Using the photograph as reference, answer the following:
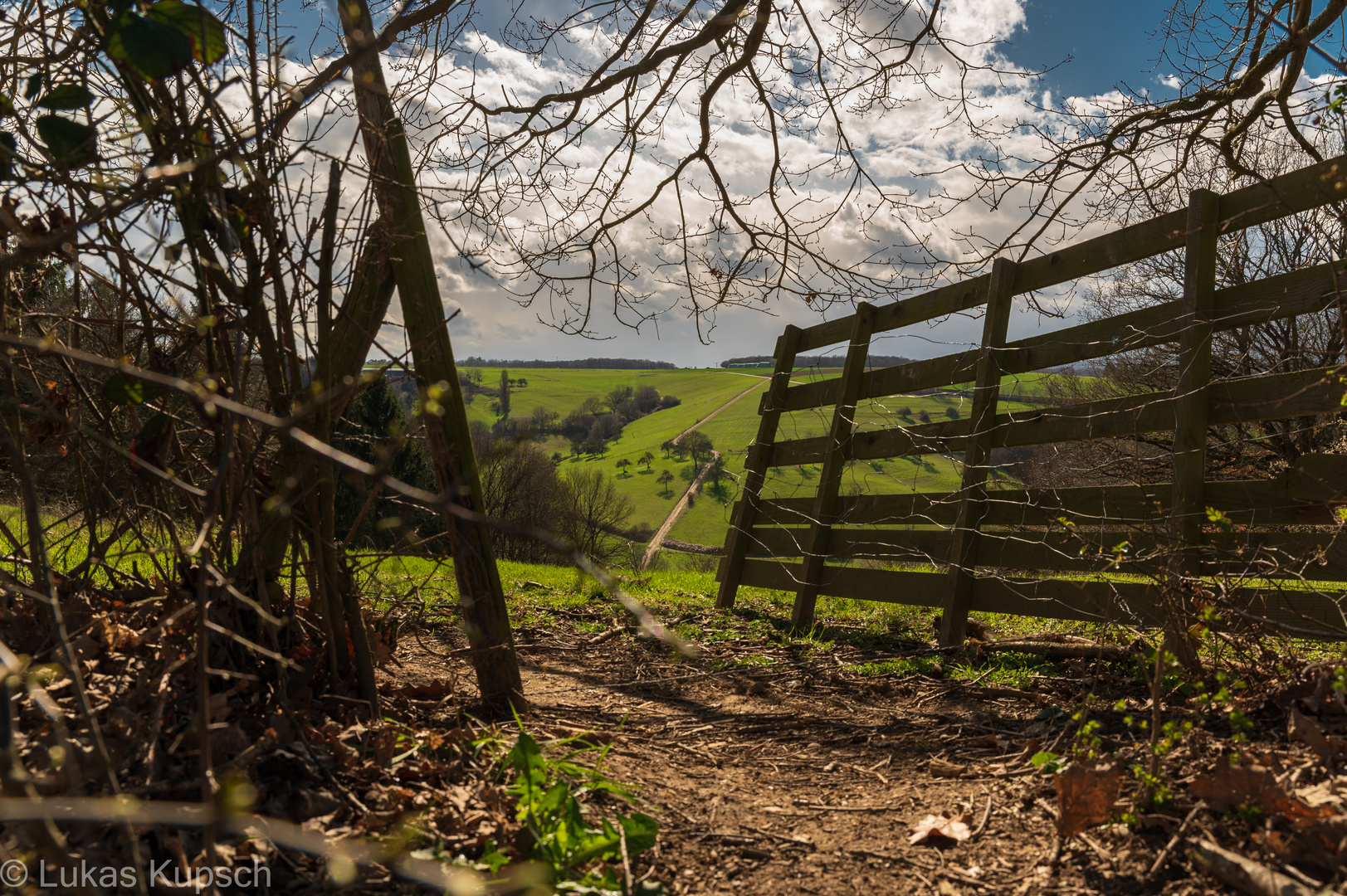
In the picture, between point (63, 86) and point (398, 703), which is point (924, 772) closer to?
point (398, 703)

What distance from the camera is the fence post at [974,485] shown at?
182 inches

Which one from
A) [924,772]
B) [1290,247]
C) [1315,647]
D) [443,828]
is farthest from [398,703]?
[1290,247]

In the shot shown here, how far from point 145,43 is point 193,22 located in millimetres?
127

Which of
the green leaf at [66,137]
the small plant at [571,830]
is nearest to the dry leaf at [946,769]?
the small plant at [571,830]

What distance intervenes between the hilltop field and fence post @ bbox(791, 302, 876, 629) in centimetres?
12

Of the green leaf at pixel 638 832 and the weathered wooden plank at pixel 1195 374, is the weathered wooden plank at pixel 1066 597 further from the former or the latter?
the green leaf at pixel 638 832

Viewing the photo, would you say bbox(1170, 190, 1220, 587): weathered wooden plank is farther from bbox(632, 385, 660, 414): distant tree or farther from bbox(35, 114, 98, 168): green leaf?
bbox(632, 385, 660, 414): distant tree

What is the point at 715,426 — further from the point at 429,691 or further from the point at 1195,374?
the point at 429,691

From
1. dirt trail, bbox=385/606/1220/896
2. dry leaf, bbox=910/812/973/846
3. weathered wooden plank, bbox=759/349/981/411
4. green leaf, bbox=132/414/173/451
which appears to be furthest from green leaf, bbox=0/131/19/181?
weathered wooden plank, bbox=759/349/981/411

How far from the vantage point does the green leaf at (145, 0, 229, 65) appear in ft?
5.67

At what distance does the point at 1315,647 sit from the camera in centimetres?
419

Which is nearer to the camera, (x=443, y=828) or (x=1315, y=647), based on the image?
(x=443, y=828)

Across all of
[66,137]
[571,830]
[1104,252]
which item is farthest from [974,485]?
[66,137]

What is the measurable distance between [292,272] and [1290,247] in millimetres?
19074
